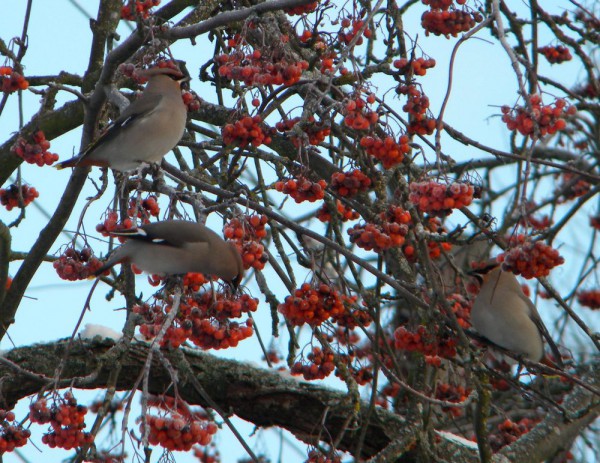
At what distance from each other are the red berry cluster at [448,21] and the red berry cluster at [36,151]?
1570 millimetres

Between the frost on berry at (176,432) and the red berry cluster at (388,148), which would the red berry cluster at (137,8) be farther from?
the frost on berry at (176,432)

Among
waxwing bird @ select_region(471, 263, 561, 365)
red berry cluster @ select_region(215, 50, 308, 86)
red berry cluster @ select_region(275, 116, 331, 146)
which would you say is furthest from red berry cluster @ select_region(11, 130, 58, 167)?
waxwing bird @ select_region(471, 263, 561, 365)

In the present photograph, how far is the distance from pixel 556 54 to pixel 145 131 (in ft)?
7.93

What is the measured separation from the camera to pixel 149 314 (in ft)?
9.59

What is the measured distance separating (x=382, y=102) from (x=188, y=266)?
3.39 feet

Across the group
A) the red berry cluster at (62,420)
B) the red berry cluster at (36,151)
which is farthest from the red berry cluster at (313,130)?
the red berry cluster at (62,420)

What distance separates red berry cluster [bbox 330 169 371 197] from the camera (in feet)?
10.2

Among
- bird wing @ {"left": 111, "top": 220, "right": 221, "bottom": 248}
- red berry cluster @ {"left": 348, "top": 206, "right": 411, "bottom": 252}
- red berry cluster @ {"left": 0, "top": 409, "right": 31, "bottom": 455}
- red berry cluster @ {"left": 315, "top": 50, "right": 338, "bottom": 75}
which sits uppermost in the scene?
red berry cluster @ {"left": 315, "top": 50, "right": 338, "bottom": 75}

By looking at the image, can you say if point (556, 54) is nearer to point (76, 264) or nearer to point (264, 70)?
point (264, 70)

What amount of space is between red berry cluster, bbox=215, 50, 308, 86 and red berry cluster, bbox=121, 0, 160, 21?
42cm

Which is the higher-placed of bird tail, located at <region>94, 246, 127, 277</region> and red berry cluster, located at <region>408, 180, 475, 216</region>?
red berry cluster, located at <region>408, 180, 475, 216</region>

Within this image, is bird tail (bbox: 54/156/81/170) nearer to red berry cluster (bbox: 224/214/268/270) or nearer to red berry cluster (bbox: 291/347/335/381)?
red berry cluster (bbox: 224/214/268/270)

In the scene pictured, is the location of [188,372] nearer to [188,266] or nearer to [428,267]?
[188,266]

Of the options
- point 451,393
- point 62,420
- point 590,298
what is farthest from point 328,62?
point 590,298
